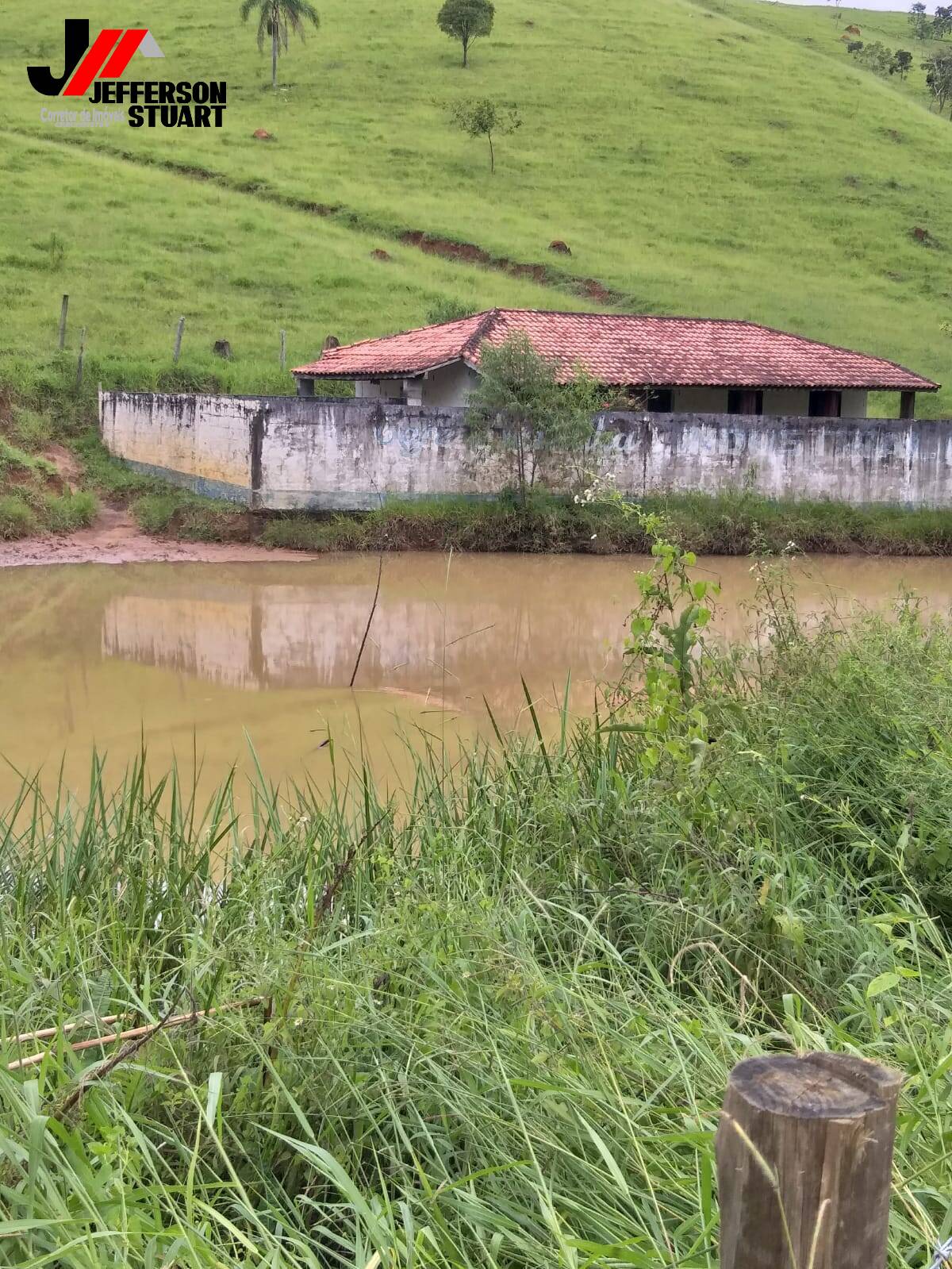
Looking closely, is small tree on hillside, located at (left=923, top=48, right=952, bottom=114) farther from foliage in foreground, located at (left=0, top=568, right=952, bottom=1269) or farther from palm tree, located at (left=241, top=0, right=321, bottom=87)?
foliage in foreground, located at (left=0, top=568, right=952, bottom=1269)

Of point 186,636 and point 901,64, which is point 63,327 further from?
point 901,64

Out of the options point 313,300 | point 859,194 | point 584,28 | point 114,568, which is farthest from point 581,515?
point 584,28

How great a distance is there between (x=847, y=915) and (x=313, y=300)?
1134 inches

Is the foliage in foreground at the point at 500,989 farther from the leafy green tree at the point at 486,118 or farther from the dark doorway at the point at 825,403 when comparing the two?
the leafy green tree at the point at 486,118

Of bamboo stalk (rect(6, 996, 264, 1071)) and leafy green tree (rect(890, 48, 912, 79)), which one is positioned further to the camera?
leafy green tree (rect(890, 48, 912, 79))

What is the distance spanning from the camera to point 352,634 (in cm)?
1320

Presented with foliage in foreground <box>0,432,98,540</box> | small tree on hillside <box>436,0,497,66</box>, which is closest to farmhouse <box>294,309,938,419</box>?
foliage in foreground <box>0,432,98,540</box>

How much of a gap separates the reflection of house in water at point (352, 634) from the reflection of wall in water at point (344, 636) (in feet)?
0.06

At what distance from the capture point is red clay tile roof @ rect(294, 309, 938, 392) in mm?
21406

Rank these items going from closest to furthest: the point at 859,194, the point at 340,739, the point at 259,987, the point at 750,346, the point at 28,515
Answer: the point at 259,987, the point at 340,739, the point at 28,515, the point at 750,346, the point at 859,194

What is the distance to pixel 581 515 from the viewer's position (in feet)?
60.3

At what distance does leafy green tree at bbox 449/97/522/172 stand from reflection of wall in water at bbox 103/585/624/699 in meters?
31.5

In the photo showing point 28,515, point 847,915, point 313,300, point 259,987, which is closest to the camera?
point 259,987

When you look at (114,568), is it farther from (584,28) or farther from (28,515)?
(584,28)
